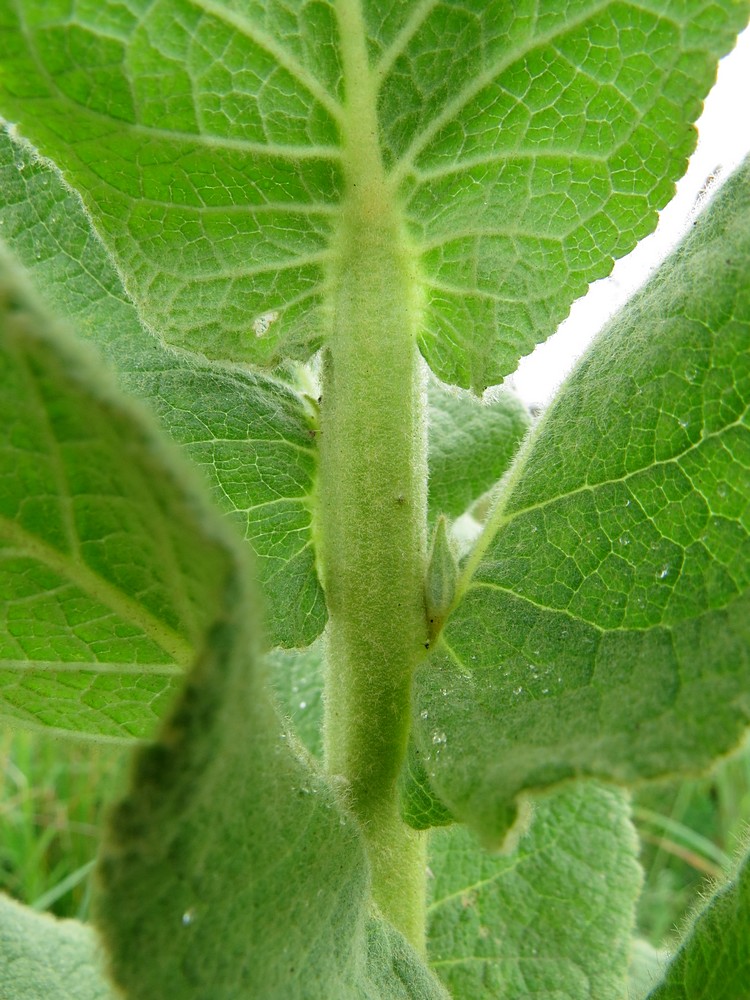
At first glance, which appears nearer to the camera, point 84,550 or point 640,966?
point 84,550

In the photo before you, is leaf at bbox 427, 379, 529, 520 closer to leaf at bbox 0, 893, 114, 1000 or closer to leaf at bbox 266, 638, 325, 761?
leaf at bbox 266, 638, 325, 761

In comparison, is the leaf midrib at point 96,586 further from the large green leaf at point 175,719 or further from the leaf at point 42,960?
the leaf at point 42,960

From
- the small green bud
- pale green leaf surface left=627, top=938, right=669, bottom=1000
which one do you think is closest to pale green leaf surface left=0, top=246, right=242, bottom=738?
the small green bud

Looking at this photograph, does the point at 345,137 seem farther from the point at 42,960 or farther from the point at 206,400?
the point at 42,960

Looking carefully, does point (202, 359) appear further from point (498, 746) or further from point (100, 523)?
point (498, 746)

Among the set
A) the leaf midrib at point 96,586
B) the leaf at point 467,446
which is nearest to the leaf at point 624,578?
the leaf midrib at point 96,586

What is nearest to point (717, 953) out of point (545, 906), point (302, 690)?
point (545, 906)

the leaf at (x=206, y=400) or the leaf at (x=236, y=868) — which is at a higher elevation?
the leaf at (x=206, y=400)
